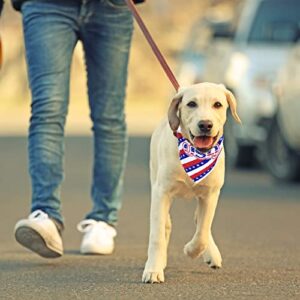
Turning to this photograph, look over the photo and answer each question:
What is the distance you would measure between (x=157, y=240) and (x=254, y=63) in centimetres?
779

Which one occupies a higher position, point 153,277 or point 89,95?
point 89,95

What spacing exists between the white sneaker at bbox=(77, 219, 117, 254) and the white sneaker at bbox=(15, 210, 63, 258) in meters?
0.45

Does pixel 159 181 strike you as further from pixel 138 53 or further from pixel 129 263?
pixel 138 53

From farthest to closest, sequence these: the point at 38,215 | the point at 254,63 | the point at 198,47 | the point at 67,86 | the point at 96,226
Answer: the point at 198,47 < the point at 254,63 < the point at 96,226 < the point at 67,86 < the point at 38,215

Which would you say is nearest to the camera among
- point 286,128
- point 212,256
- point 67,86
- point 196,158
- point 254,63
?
point 196,158

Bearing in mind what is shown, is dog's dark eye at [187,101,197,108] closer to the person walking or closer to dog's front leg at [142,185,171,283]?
dog's front leg at [142,185,171,283]

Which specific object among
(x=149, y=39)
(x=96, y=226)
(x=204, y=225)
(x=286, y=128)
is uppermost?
(x=149, y=39)

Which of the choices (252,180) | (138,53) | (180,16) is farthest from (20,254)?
(180,16)

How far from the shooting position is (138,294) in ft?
19.9

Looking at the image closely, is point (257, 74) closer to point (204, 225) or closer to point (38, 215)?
point (38, 215)

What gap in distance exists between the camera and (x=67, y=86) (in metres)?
7.35

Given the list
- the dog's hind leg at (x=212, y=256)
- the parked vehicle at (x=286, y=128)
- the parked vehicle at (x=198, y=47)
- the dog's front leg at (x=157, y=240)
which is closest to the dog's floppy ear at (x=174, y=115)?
the dog's front leg at (x=157, y=240)

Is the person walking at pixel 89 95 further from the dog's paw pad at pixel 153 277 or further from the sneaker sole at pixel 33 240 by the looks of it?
the dog's paw pad at pixel 153 277

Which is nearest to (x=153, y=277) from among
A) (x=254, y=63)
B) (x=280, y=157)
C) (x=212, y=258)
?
(x=212, y=258)
